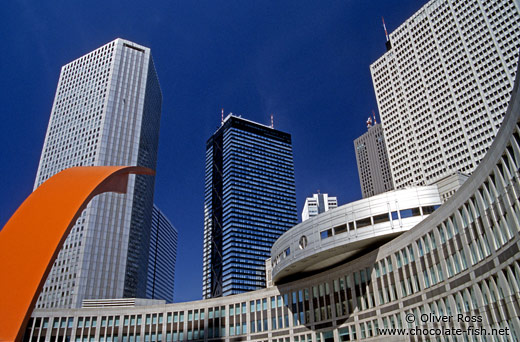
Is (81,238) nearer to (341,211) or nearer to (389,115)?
(341,211)

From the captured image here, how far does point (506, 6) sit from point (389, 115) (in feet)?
171

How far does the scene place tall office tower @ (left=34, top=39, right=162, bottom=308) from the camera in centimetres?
12600

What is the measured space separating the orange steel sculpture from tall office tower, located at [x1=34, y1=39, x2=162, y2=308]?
4352 inches

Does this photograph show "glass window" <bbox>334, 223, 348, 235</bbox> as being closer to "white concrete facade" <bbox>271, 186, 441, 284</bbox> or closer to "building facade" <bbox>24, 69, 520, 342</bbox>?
"white concrete facade" <bbox>271, 186, 441, 284</bbox>

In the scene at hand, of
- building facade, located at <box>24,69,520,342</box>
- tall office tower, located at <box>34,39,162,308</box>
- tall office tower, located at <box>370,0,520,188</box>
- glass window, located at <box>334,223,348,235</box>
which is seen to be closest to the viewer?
building facade, located at <box>24,69,520,342</box>

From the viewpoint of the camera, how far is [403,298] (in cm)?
4762

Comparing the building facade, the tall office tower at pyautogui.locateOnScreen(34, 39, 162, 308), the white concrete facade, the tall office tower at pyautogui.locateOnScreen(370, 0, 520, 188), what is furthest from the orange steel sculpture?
the tall office tower at pyautogui.locateOnScreen(370, 0, 520, 188)

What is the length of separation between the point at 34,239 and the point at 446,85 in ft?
487

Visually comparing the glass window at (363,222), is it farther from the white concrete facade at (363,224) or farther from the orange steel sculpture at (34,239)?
the orange steel sculpture at (34,239)

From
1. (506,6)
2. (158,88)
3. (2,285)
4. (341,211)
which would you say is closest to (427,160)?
(506,6)

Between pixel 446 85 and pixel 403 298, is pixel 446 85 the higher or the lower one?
the higher one

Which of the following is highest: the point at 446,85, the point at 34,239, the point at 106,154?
the point at 446,85

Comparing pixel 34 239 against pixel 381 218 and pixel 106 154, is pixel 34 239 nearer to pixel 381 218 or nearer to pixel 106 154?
pixel 381 218

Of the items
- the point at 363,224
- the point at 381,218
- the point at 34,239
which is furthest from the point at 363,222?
the point at 34,239
